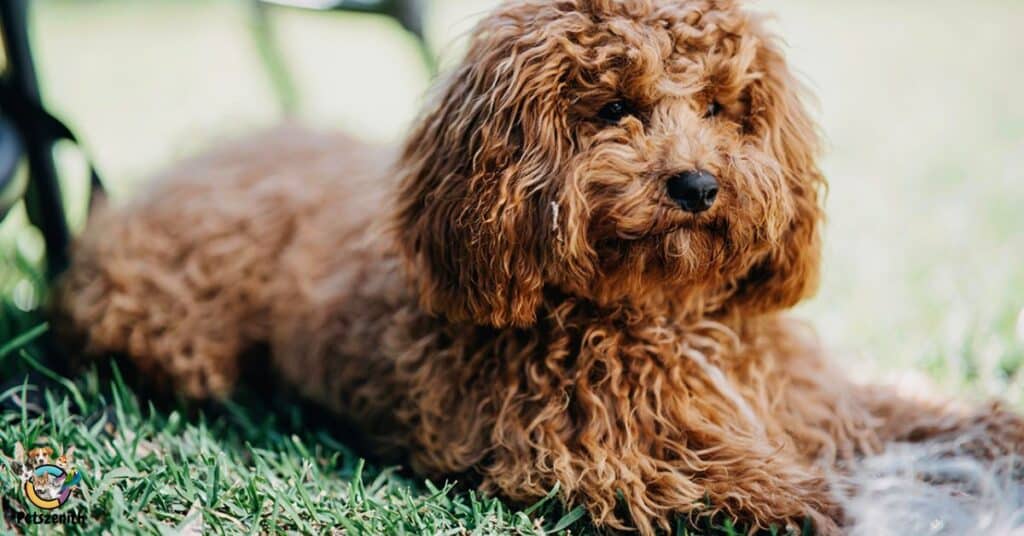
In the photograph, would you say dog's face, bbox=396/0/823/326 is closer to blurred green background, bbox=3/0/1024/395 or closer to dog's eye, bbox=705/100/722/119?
dog's eye, bbox=705/100/722/119

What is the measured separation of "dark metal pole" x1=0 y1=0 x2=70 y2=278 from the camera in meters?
3.17

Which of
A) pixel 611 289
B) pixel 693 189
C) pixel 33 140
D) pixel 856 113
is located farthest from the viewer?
pixel 856 113

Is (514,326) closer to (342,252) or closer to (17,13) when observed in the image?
(342,252)

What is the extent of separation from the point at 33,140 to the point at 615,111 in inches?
79.7

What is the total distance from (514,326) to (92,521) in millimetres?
1075

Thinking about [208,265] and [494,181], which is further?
[208,265]

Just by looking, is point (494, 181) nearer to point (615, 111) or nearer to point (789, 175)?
point (615, 111)

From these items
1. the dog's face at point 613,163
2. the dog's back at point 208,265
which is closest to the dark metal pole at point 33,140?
the dog's back at point 208,265

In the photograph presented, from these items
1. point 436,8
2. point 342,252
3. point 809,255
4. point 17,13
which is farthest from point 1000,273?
point 436,8

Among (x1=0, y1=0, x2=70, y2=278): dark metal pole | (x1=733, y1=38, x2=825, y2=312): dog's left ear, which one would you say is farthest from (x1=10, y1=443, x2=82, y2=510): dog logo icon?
(x1=733, y1=38, x2=825, y2=312): dog's left ear

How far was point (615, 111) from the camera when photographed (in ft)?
7.62

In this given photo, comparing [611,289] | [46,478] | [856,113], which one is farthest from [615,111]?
[856,113]

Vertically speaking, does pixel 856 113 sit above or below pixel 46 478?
below

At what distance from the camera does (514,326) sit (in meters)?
2.53
